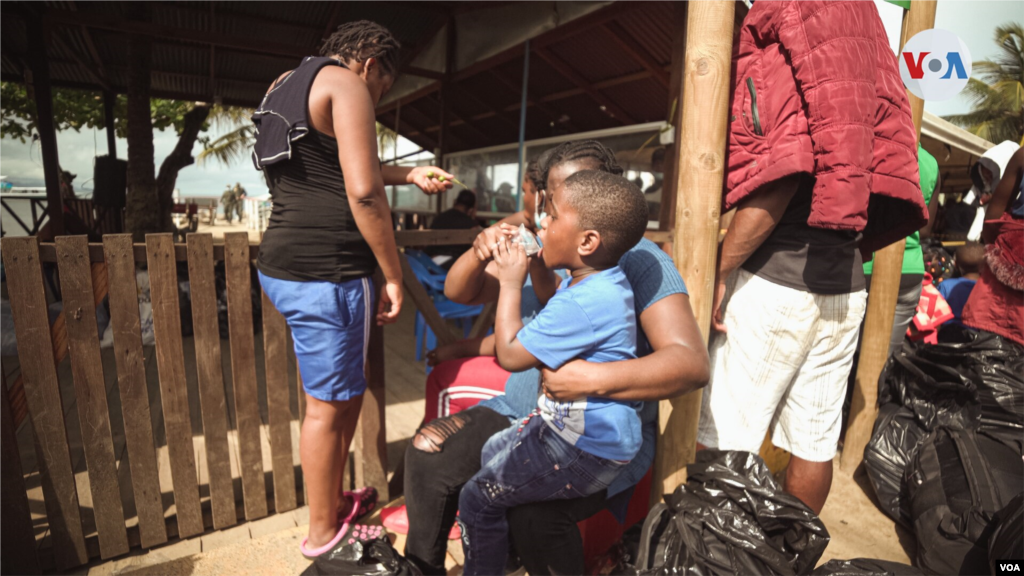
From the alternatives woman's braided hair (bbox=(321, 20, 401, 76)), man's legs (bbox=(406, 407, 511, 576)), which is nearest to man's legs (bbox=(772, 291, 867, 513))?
man's legs (bbox=(406, 407, 511, 576))

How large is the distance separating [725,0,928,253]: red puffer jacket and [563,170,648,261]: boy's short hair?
0.53m

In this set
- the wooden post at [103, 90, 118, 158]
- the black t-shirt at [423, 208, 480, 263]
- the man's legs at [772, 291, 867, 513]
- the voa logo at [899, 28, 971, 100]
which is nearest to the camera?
the man's legs at [772, 291, 867, 513]

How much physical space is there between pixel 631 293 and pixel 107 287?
1.86 metres

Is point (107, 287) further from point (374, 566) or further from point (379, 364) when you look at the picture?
point (374, 566)

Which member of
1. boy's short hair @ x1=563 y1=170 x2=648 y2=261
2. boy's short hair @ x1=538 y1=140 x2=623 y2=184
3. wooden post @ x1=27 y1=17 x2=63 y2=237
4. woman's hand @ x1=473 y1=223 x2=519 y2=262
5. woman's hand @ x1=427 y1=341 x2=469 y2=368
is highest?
wooden post @ x1=27 y1=17 x2=63 y2=237

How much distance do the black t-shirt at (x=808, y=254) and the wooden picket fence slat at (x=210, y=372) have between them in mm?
2093

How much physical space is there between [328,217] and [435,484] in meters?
0.97

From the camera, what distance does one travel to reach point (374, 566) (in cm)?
154

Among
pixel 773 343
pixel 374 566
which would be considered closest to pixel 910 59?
pixel 773 343

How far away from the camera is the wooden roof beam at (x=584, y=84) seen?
7.25 m

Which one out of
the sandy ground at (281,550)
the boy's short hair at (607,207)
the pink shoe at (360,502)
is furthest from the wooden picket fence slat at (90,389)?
the boy's short hair at (607,207)

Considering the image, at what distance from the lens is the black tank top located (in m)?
1.68

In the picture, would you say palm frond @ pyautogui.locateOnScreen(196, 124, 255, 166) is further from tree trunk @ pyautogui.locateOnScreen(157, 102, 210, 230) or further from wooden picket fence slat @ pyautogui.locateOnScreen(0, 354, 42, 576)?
wooden picket fence slat @ pyautogui.locateOnScreen(0, 354, 42, 576)

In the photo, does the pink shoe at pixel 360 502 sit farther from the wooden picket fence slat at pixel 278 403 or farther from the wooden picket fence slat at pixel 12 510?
the wooden picket fence slat at pixel 12 510
